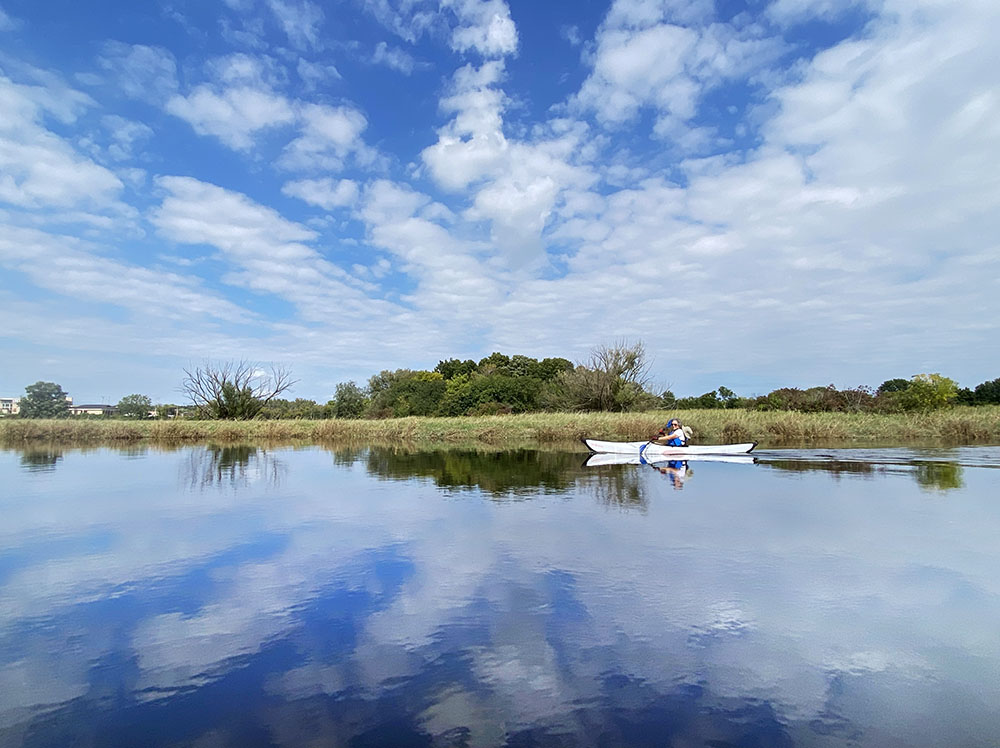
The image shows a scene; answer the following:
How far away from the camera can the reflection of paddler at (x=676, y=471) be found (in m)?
10.4

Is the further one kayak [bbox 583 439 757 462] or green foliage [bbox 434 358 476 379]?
green foliage [bbox 434 358 476 379]

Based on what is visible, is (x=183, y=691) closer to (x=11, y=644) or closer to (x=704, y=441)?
(x=11, y=644)

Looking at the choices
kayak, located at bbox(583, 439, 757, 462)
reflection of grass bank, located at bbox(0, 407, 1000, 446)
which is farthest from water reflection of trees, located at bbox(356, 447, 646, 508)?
reflection of grass bank, located at bbox(0, 407, 1000, 446)

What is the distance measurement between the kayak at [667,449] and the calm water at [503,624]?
7125mm

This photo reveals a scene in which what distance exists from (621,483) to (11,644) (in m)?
8.50

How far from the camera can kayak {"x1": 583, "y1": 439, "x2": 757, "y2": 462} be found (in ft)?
49.5

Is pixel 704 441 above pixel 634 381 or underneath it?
underneath

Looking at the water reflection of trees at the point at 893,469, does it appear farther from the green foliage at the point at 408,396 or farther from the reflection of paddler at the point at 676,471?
the green foliage at the point at 408,396

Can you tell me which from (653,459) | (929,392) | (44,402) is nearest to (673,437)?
(653,459)

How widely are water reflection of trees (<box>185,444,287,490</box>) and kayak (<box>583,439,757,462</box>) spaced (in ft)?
27.0

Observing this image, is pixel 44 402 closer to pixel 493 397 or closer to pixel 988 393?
pixel 493 397

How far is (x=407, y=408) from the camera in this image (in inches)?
1778

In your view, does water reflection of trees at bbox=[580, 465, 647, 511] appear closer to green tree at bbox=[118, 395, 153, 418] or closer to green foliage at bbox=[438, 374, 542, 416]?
green foliage at bbox=[438, 374, 542, 416]

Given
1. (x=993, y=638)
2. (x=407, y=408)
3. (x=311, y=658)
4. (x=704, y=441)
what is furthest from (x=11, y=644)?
(x=407, y=408)
